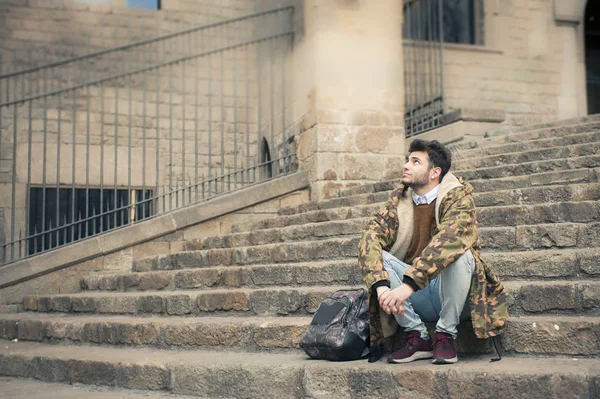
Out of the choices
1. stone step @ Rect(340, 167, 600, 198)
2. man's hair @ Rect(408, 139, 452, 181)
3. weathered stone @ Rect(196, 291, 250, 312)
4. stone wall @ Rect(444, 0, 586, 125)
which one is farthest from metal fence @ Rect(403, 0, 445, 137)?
man's hair @ Rect(408, 139, 452, 181)

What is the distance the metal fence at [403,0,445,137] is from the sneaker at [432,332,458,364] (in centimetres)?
→ 781

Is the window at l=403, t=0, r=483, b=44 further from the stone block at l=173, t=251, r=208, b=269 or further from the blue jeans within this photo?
the blue jeans

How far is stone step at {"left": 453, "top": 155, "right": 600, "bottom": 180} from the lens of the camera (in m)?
5.95

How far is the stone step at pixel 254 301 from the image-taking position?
4031mm

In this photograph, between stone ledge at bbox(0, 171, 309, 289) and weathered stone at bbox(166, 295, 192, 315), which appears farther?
stone ledge at bbox(0, 171, 309, 289)

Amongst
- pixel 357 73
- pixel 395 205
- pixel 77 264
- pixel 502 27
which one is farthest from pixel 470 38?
pixel 395 205

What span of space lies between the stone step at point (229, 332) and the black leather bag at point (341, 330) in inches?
16.6

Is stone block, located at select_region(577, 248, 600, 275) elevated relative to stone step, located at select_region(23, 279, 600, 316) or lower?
elevated

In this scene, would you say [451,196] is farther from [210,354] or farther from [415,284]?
[210,354]

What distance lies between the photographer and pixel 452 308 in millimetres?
3752

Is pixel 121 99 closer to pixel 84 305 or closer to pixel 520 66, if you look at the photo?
pixel 84 305

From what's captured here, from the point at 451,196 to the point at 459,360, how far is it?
89 cm

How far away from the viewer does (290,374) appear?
4.15 metres

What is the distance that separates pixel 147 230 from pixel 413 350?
15.5 feet
